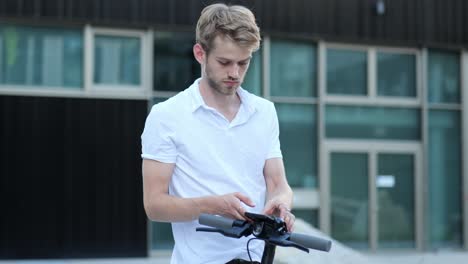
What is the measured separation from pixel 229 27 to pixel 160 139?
412 mm

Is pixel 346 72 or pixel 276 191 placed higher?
pixel 346 72

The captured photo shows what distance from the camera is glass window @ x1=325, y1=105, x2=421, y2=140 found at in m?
10.7

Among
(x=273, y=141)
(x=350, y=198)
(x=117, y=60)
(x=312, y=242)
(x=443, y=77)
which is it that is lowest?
(x=350, y=198)

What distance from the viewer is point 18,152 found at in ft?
30.1

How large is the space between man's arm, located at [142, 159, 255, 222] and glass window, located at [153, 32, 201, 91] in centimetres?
803

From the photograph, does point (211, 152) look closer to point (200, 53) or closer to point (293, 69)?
point (200, 53)

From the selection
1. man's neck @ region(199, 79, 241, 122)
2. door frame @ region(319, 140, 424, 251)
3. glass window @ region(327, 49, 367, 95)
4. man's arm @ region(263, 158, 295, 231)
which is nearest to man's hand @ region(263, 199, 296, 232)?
man's arm @ region(263, 158, 295, 231)

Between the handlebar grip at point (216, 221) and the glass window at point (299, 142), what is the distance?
341 inches

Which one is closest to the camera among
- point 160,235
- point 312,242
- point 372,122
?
point 312,242

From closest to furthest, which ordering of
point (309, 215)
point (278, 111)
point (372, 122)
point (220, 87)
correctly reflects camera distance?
point (220, 87)
point (278, 111)
point (309, 215)
point (372, 122)

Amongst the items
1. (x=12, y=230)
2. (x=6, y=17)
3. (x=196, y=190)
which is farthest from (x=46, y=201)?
(x=196, y=190)

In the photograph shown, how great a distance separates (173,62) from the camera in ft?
32.4

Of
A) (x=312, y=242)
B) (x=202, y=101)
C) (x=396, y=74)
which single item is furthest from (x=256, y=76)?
(x=312, y=242)

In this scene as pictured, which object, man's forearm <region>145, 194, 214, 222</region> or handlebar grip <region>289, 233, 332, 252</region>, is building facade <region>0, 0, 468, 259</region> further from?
handlebar grip <region>289, 233, 332, 252</region>
